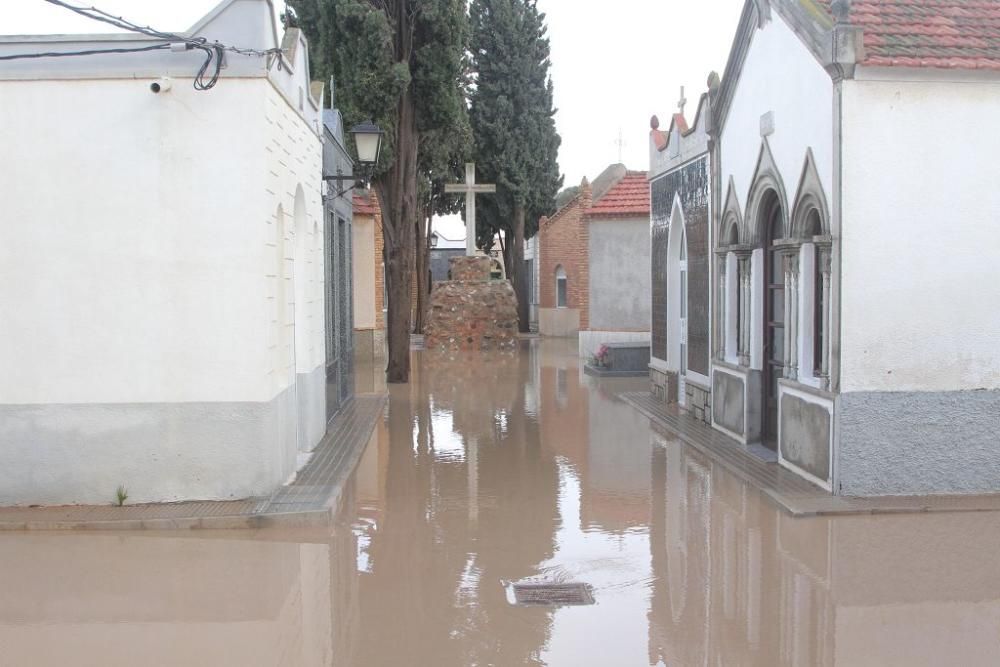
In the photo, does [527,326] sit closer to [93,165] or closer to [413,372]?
[413,372]

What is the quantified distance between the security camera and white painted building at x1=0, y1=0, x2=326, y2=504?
0.07 feet

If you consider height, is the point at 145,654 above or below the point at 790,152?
below

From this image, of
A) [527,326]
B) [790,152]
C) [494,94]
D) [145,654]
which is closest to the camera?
[145,654]

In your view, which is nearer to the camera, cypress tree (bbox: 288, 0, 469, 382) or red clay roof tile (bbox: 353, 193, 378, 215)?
cypress tree (bbox: 288, 0, 469, 382)

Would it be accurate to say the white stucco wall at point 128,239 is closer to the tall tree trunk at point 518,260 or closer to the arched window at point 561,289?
the tall tree trunk at point 518,260

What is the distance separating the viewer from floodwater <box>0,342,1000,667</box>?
6020mm

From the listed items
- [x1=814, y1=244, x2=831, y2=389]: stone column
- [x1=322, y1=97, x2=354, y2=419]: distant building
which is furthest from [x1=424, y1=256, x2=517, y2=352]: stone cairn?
[x1=814, y1=244, x2=831, y2=389]: stone column

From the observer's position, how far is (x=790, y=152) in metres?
10.7

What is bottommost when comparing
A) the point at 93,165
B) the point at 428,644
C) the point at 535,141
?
the point at 428,644

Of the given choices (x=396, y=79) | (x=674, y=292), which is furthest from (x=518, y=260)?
(x=674, y=292)

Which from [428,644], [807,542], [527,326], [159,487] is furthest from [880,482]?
[527,326]

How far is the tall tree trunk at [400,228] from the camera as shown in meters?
20.1

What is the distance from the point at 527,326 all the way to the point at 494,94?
32.9ft

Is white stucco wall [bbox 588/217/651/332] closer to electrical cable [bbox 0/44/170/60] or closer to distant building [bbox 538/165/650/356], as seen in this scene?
distant building [bbox 538/165/650/356]
